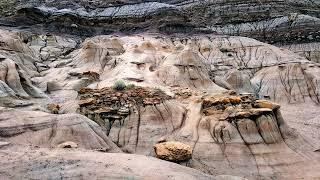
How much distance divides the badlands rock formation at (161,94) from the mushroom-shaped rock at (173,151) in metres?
0.04

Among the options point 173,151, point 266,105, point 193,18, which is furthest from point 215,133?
point 193,18

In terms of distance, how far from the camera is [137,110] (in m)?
16.7

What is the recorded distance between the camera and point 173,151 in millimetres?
13586

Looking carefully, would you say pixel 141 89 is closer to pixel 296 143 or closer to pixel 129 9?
pixel 296 143

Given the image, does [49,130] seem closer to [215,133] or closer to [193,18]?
[215,133]

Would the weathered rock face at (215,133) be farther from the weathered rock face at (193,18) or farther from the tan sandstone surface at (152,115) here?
the weathered rock face at (193,18)

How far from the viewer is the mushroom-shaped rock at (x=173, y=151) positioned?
13430mm

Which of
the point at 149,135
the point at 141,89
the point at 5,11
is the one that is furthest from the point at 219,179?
the point at 5,11

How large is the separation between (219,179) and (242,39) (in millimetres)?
25142

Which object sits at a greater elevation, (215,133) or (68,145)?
(68,145)

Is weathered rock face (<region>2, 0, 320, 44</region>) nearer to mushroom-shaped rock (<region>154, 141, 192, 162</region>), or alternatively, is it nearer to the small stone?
mushroom-shaped rock (<region>154, 141, 192, 162</region>)

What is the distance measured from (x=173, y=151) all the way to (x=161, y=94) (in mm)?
5143

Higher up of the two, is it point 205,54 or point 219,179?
point 205,54

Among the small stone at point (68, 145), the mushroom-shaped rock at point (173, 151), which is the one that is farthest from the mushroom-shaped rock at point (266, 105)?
the small stone at point (68, 145)
